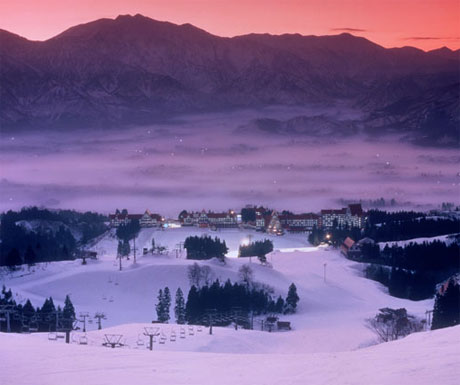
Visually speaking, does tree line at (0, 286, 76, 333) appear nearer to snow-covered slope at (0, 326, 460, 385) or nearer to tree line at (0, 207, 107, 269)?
snow-covered slope at (0, 326, 460, 385)

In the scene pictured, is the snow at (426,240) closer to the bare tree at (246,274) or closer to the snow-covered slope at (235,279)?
the snow-covered slope at (235,279)

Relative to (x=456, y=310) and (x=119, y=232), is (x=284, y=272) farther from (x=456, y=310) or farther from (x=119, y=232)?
(x=119, y=232)

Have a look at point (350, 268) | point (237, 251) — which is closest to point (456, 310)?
point (350, 268)

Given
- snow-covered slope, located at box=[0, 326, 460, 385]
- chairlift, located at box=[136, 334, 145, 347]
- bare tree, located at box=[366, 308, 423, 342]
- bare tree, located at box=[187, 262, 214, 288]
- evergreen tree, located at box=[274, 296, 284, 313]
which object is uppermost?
snow-covered slope, located at box=[0, 326, 460, 385]

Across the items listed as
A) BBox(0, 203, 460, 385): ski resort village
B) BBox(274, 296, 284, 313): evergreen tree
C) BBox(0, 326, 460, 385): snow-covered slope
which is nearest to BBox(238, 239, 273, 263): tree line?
BBox(0, 203, 460, 385): ski resort village

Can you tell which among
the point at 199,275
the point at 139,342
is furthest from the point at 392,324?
the point at 199,275

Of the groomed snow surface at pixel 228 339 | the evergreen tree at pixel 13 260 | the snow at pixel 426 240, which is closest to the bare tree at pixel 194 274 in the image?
the groomed snow surface at pixel 228 339

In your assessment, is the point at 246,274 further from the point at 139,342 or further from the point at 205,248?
the point at 139,342
